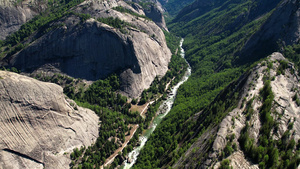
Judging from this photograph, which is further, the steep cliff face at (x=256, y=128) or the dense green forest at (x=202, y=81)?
the dense green forest at (x=202, y=81)

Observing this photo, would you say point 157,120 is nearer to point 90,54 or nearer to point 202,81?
point 202,81

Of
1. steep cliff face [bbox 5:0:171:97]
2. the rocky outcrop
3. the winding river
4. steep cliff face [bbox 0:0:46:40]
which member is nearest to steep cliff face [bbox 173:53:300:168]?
the winding river

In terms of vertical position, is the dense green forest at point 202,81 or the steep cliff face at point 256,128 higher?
the steep cliff face at point 256,128

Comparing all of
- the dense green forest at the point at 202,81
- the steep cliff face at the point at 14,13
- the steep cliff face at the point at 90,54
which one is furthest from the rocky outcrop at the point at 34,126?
the steep cliff face at the point at 14,13

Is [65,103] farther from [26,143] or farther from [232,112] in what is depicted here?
[232,112]

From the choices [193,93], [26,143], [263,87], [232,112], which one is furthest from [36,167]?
[193,93]

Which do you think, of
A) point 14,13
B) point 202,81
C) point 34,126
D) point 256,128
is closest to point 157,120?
point 202,81

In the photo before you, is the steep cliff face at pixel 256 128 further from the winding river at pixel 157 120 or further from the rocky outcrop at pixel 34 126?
the rocky outcrop at pixel 34 126

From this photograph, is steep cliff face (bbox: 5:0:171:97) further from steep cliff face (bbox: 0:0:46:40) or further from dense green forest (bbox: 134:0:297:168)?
steep cliff face (bbox: 0:0:46:40)
